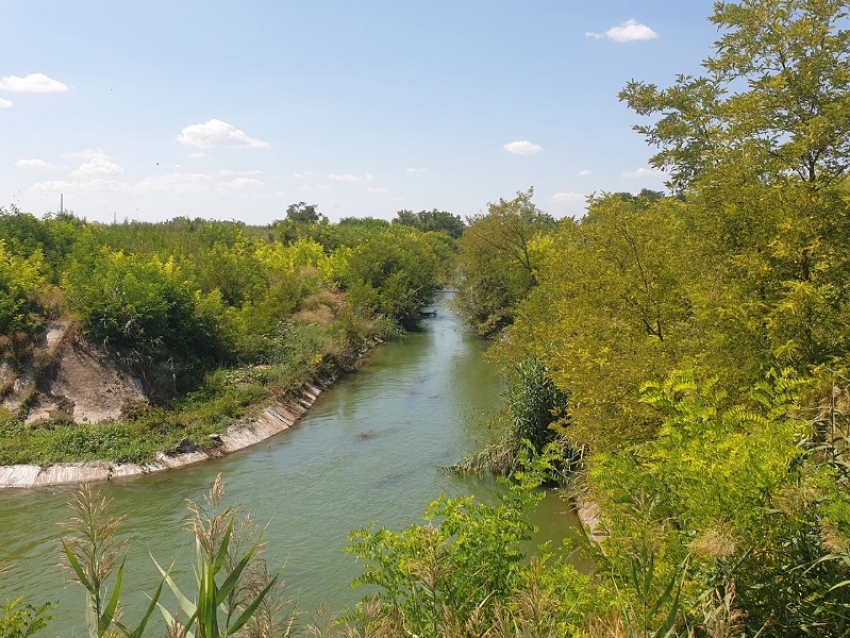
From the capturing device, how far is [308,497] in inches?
555

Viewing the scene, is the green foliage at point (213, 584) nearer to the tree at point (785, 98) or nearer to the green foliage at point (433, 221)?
the tree at point (785, 98)

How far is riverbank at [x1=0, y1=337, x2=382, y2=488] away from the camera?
48.5 feet

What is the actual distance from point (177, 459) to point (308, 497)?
176 inches

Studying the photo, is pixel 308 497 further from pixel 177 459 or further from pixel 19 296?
pixel 19 296

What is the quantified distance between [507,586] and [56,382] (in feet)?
56.6

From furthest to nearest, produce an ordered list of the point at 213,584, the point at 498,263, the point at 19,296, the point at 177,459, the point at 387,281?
1. the point at 387,281
2. the point at 498,263
3. the point at 19,296
4. the point at 177,459
5. the point at 213,584

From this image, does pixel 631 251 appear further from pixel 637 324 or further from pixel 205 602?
pixel 205 602

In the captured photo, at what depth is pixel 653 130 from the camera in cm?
966

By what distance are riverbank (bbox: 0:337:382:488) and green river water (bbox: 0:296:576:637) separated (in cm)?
33

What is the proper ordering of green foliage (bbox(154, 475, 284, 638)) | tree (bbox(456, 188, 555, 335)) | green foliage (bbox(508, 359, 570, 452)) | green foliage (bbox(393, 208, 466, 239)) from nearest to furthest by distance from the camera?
green foliage (bbox(154, 475, 284, 638))
green foliage (bbox(508, 359, 570, 452))
tree (bbox(456, 188, 555, 335))
green foliage (bbox(393, 208, 466, 239))

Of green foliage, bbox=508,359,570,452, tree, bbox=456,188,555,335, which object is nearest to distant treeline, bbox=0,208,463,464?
tree, bbox=456,188,555,335

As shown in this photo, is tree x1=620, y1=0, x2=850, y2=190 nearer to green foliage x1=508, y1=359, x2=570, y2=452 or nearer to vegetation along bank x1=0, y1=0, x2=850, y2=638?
vegetation along bank x1=0, y1=0, x2=850, y2=638

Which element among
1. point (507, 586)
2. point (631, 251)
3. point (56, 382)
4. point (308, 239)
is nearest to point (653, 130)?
point (631, 251)

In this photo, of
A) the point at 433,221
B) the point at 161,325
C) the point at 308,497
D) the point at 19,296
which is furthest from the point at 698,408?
the point at 433,221
